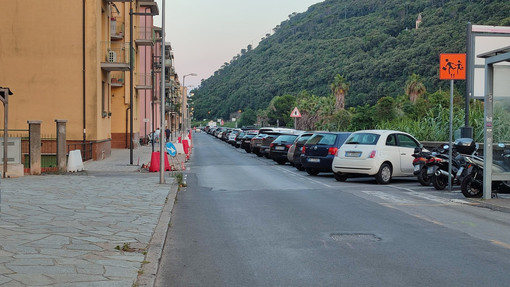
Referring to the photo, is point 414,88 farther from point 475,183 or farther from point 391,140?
point 475,183

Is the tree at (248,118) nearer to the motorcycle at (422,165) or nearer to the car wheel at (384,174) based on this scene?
the car wheel at (384,174)

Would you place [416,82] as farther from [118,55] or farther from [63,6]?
[63,6]

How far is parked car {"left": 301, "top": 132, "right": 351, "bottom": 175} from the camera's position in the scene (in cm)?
2067

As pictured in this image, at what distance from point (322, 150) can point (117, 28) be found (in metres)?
23.0

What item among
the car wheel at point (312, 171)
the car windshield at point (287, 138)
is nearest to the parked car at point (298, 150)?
the car wheel at point (312, 171)

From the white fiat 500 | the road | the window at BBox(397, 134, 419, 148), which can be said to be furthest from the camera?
the window at BBox(397, 134, 419, 148)

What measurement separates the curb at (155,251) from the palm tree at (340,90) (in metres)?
69.1

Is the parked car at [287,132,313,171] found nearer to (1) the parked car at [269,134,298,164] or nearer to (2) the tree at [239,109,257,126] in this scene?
(1) the parked car at [269,134,298,164]

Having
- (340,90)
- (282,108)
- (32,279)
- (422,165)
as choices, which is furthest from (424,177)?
(282,108)

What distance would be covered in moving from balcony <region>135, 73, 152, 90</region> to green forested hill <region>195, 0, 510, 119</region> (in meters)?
34.0

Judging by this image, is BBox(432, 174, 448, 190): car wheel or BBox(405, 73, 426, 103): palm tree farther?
BBox(405, 73, 426, 103): palm tree

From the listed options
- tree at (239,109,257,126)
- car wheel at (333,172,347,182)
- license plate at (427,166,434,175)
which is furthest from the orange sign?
tree at (239,109,257,126)

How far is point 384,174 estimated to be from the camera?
18.0m

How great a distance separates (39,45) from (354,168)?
57.7 feet
